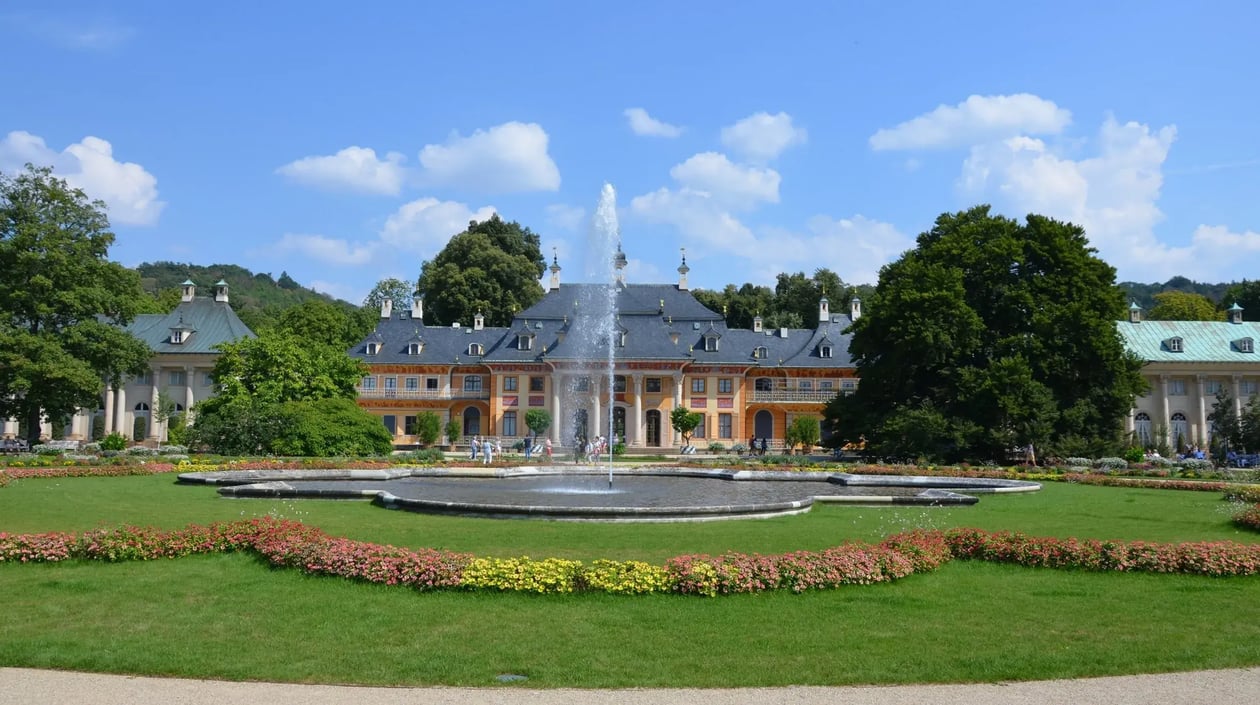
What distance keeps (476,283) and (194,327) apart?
70.2 ft

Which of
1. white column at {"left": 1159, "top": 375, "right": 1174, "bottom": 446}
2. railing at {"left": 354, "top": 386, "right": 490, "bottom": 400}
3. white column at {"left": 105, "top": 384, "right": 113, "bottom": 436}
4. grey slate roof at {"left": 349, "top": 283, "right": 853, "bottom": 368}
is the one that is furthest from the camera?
white column at {"left": 105, "top": 384, "right": 113, "bottom": 436}

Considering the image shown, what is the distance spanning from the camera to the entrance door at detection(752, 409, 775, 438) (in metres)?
66.4

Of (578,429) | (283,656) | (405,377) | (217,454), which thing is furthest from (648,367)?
(283,656)

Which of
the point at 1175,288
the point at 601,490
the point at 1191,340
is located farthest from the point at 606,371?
the point at 1175,288

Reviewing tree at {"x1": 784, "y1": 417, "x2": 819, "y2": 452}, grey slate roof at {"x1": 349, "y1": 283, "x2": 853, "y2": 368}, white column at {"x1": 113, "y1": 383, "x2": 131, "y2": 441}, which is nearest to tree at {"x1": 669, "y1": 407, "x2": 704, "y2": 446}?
grey slate roof at {"x1": 349, "y1": 283, "x2": 853, "y2": 368}

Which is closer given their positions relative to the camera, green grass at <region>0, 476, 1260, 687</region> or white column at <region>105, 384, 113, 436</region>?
green grass at <region>0, 476, 1260, 687</region>

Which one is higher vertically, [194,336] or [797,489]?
[194,336]

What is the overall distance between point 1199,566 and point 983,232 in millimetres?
32289

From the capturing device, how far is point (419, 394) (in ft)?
218

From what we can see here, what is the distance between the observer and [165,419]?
67000 millimetres

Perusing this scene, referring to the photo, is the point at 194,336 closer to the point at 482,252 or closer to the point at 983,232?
the point at 482,252

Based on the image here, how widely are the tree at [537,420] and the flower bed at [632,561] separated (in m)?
44.7

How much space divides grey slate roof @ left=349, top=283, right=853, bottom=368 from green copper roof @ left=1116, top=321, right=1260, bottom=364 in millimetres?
19046

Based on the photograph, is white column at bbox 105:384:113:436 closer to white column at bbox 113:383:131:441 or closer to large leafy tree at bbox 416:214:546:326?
white column at bbox 113:383:131:441
